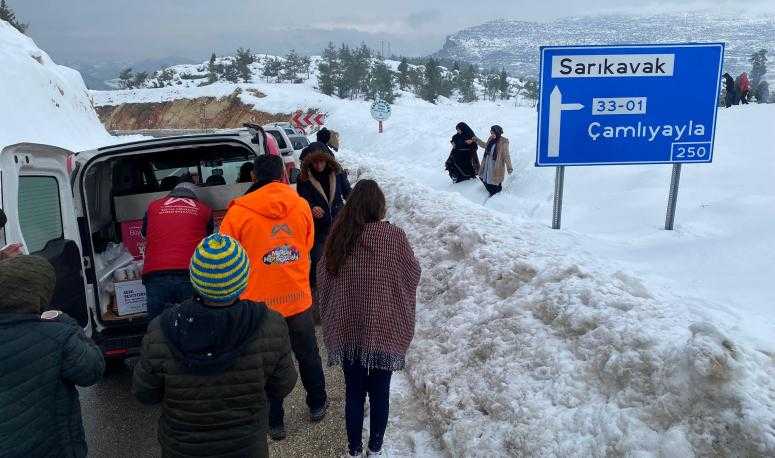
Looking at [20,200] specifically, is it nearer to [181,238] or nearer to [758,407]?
[181,238]

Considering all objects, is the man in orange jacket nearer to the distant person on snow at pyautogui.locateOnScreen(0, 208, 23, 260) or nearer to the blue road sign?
the distant person on snow at pyautogui.locateOnScreen(0, 208, 23, 260)

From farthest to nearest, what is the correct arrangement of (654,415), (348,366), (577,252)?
1. (577,252)
2. (348,366)
3. (654,415)

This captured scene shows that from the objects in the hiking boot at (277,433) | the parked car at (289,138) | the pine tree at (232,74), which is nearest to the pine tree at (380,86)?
the pine tree at (232,74)

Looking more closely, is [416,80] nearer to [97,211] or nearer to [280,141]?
[280,141]

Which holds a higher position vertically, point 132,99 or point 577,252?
point 132,99

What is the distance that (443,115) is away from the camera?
28734 mm

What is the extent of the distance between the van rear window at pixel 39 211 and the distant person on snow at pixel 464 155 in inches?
414

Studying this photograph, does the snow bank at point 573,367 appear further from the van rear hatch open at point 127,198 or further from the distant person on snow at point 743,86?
the distant person on snow at point 743,86

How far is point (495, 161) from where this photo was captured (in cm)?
1197

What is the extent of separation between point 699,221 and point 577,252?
90.5 inches

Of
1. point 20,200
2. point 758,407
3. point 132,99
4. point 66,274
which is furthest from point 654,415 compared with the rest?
point 132,99

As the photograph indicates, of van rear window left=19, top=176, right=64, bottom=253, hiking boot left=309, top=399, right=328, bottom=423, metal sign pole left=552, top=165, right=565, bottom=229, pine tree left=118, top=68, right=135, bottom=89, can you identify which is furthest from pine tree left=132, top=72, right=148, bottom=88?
hiking boot left=309, top=399, right=328, bottom=423

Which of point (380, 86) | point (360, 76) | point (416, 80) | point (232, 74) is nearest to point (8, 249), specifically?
point (380, 86)

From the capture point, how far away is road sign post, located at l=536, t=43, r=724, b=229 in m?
6.21
